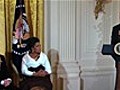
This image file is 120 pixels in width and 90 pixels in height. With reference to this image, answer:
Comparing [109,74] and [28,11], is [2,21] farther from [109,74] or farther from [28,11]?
[109,74]

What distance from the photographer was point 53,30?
4.82 metres

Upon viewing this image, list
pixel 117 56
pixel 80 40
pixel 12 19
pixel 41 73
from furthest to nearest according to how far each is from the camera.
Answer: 1. pixel 80 40
2. pixel 12 19
3. pixel 117 56
4. pixel 41 73

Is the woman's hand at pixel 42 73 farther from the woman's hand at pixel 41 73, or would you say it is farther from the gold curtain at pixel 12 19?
the gold curtain at pixel 12 19

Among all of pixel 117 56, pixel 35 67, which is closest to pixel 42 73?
pixel 35 67

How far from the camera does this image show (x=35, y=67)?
13.7 ft

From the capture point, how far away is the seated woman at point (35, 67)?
4.03 metres

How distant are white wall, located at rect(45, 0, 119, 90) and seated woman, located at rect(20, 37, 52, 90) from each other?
66 centimetres

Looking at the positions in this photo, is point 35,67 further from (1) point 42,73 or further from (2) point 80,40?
(2) point 80,40

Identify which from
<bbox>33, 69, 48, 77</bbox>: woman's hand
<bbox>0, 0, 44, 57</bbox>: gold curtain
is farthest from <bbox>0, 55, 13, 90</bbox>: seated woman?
<bbox>0, 0, 44, 57</bbox>: gold curtain

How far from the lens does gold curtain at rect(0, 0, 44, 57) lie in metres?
4.60

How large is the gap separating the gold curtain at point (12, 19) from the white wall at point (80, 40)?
0.09 metres

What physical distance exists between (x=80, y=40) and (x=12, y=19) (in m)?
0.96

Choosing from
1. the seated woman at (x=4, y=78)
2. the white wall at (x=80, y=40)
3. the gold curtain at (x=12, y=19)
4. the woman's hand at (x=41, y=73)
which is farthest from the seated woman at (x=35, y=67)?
the white wall at (x=80, y=40)

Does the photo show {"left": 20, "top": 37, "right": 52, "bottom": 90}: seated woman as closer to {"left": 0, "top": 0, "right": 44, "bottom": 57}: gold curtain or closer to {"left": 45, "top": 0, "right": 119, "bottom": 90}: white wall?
{"left": 0, "top": 0, "right": 44, "bottom": 57}: gold curtain
